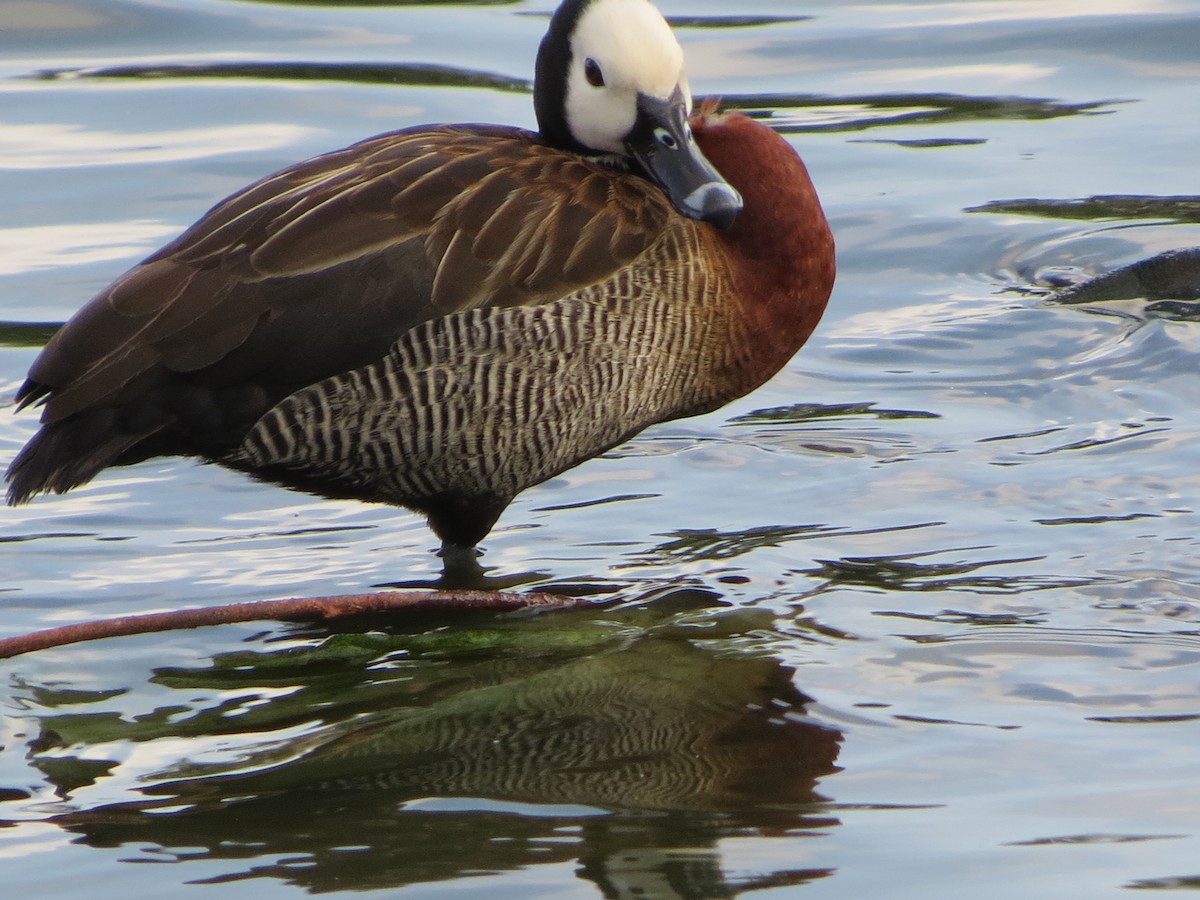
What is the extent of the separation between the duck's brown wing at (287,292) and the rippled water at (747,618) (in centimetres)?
57

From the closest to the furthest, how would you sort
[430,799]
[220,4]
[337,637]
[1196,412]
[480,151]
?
[430,799] < [337,637] < [480,151] < [1196,412] < [220,4]

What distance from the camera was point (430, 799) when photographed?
409cm

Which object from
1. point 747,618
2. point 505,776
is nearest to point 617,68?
point 747,618

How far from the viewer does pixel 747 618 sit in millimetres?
5215

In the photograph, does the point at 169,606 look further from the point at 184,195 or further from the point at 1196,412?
the point at 184,195

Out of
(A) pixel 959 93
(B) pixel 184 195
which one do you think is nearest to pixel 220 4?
(B) pixel 184 195

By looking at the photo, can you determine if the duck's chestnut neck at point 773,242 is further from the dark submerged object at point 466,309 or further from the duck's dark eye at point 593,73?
the duck's dark eye at point 593,73

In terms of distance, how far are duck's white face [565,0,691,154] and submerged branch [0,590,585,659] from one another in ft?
4.67

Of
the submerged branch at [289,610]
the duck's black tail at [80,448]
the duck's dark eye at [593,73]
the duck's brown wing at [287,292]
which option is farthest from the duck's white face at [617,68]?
the duck's black tail at [80,448]

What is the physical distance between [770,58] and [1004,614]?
7158mm

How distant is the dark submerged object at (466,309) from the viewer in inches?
206

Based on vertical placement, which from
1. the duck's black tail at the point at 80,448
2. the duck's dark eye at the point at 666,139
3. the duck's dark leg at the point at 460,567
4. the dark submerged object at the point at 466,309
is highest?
the duck's dark eye at the point at 666,139

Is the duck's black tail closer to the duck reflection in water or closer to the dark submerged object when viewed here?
the dark submerged object

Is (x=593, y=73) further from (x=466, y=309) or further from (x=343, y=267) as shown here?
(x=343, y=267)
